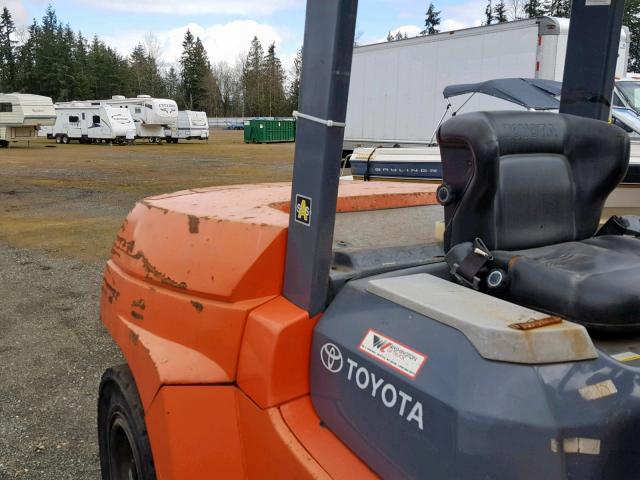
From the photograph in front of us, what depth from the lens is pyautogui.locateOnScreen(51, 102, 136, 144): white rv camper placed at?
3775cm

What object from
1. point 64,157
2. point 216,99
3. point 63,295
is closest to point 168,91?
point 216,99

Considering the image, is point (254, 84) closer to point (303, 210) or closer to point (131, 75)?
point (131, 75)

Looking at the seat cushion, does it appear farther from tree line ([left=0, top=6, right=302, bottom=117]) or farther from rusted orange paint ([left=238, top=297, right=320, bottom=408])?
tree line ([left=0, top=6, right=302, bottom=117])

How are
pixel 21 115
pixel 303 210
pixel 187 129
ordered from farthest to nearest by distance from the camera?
1. pixel 187 129
2. pixel 21 115
3. pixel 303 210

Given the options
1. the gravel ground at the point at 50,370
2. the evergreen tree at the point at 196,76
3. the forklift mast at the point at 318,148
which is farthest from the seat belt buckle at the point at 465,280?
the evergreen tree at the point at 196,76

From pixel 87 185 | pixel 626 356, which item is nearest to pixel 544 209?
pixel 626 356

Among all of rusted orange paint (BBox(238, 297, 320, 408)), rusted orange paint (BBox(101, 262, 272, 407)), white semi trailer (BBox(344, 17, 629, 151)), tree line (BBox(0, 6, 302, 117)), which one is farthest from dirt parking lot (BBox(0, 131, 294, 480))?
tree line (BBox(0, 6, 302, 117))

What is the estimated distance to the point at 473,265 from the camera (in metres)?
1.58

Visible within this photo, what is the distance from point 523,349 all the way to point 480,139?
700 mm

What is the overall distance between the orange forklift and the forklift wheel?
0.01 m

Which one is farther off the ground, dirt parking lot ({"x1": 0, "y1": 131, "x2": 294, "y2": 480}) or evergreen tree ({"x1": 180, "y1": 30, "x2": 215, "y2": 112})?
evergreen tree ({"x1": 180, "y1": 30, "x2": 215, "y2": 112})

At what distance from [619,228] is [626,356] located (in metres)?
0.88

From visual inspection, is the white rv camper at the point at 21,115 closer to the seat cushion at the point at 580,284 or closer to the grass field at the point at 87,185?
the grass field at the point at 87,185

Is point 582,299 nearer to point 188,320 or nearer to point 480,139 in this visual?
point 480,139
